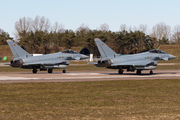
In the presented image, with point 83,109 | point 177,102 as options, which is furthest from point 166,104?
point 83,109

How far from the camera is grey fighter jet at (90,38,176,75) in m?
33.0

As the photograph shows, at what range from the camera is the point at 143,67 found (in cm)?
3372

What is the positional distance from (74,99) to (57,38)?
11785 cm

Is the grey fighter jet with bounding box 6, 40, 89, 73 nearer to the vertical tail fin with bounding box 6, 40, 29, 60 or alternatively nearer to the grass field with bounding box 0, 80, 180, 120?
the vertical tail fin with bounding box 6, 40, 29, 60

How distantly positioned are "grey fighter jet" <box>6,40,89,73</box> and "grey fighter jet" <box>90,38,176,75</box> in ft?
22.3

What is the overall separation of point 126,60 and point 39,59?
1294 centimetres

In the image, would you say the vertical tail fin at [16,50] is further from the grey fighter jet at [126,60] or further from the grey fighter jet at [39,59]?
the grey fighter jet at [126,60]

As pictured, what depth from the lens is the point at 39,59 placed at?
37.2 meters

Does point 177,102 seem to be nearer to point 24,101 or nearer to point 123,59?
point 24,101

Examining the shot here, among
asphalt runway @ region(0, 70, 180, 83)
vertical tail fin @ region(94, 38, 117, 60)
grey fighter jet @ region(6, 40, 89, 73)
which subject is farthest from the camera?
grey fighter jet @ region(6, 40, 89, 73)

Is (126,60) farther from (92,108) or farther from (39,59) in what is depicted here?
(92,108)

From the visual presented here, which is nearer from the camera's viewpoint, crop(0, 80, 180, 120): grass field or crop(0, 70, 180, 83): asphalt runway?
crop(0, 80, 180, 120): grass field

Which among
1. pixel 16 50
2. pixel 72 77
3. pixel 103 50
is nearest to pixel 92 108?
pixel 72 77

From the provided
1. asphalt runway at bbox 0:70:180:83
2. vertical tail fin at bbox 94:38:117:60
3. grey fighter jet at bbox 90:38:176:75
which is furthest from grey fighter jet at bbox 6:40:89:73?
vertical tail fin at bbox 94:38:117:60
